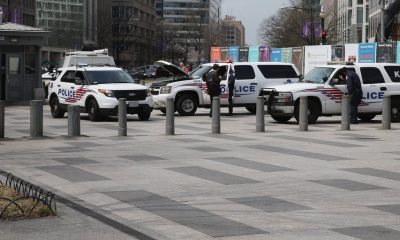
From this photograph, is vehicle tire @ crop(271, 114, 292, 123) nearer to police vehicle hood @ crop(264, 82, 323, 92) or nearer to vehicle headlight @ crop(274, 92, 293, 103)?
vehicle headlight @ crop(274, 92, 293, 103)

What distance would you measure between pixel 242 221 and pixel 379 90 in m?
15.2

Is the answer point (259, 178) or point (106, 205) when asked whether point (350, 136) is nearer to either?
point (259, 178)

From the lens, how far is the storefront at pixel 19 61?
29250mm

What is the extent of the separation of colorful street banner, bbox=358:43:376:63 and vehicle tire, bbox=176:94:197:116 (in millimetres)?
12889

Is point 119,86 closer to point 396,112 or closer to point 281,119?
point 281,119

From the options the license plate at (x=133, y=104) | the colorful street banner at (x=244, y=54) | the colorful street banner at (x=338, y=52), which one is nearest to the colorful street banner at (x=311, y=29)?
the colorful street banner at (x=244, y=54)

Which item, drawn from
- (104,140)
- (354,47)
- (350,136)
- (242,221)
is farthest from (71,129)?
(354,47)

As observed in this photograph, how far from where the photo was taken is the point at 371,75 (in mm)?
21562

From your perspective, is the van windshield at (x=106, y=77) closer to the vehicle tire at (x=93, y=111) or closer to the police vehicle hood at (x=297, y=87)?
the vehicle tire at (x=93, y=111)

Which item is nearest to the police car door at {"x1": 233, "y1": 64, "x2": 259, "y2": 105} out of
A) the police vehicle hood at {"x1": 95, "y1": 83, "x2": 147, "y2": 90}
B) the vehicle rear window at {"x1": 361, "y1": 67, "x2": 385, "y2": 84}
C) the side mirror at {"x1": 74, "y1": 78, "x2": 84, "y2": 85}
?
the police vehicle hood at {"x1": 95, "y1": 83, "x2": 147, "y2": 90}

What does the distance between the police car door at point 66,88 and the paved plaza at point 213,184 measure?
526cm

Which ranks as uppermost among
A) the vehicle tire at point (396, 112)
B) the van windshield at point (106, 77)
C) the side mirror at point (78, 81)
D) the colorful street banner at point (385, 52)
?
the colorful street banner at point (385, 52)

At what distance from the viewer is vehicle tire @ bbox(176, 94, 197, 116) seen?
24547mm

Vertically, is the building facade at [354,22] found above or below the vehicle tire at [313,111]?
above
